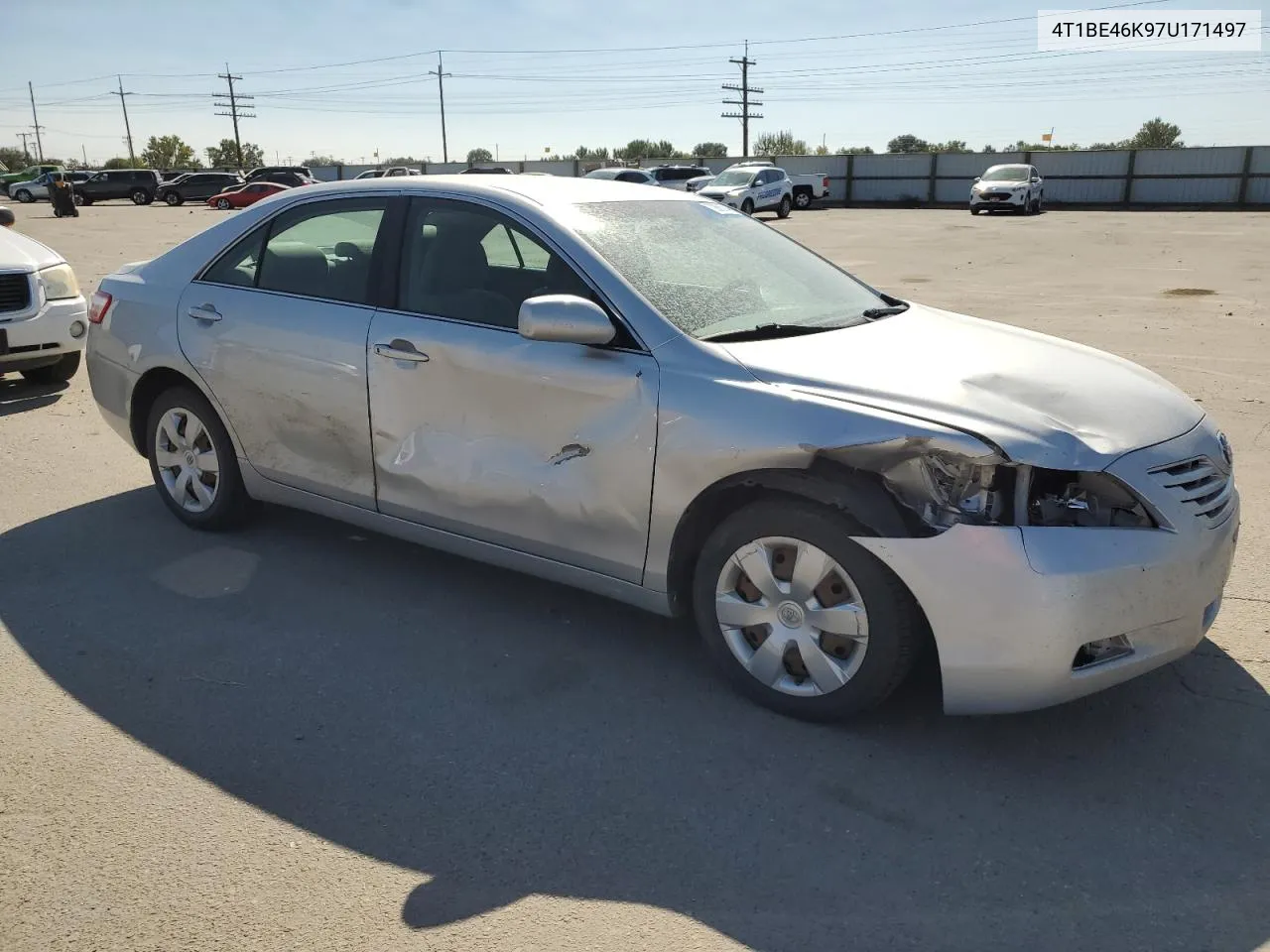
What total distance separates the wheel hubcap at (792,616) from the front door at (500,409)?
0.38 metres

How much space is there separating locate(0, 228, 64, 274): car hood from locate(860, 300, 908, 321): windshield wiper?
21.8 feet

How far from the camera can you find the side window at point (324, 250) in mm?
4332

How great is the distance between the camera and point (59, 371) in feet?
28.2

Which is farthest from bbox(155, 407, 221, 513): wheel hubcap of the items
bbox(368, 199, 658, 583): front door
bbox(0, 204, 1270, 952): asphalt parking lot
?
bbox(368, 199, 658, 583): front door

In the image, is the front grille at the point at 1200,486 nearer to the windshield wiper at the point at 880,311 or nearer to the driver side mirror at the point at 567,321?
the windshield wiper at the point at 880,311

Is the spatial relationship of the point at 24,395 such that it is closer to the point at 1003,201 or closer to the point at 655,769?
the point at 655,769

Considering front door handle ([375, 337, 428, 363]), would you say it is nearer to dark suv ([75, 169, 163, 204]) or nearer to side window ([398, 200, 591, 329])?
side window ([398, 200, 591, 329])

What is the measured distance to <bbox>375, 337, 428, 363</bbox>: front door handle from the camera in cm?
398

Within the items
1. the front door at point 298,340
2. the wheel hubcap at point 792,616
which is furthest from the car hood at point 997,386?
the front door at point 298,340

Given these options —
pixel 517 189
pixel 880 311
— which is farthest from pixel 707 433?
pixel 517 189

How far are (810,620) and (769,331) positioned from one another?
3.44 feet

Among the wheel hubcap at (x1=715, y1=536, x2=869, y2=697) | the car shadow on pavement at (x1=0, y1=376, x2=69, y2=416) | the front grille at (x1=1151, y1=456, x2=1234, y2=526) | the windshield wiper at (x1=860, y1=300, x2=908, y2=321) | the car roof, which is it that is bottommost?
the car shadow on pavement at (x1=0, y1=376, x2=69, y2=416)

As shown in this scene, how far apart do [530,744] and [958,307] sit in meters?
10.6

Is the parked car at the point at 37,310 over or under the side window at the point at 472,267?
under
